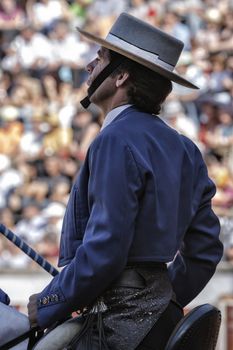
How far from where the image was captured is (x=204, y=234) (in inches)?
145

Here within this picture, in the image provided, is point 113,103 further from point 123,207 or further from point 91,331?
point 91,331

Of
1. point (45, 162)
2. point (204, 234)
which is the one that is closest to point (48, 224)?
point (45, 162)

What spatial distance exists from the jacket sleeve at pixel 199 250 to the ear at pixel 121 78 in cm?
41

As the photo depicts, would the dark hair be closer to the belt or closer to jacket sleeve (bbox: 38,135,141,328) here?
jacket sleeve (bbox: 38,135,141,328)

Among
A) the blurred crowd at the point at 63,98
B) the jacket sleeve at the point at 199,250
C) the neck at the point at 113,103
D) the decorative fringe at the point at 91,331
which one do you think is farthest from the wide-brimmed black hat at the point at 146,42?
the blurred crowd at the point at 63,98

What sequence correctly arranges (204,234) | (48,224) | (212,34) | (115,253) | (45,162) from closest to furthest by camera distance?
(115,253), (204,234), (48,224), (45,162), (212,34)

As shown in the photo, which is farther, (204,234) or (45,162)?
(45,162)

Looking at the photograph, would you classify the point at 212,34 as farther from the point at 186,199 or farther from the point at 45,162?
the point at 186,199

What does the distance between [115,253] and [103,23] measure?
12.2 metres

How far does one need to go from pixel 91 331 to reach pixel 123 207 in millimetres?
438

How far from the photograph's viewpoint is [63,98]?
46.9 ft

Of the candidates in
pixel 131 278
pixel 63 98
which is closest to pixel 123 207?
pixel 131 278

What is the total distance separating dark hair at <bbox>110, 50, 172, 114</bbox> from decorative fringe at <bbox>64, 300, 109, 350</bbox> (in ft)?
2.39

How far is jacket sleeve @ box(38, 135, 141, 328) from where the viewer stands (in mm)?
3164
